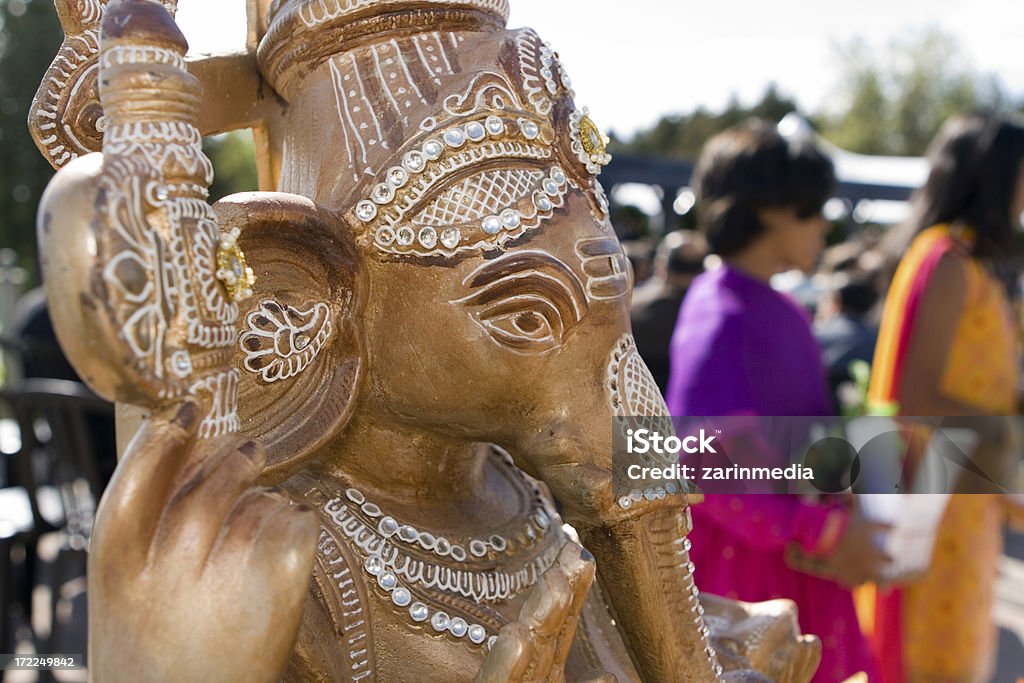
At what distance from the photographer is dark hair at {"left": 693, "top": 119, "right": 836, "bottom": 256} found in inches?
74.1

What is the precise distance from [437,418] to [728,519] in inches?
41.3

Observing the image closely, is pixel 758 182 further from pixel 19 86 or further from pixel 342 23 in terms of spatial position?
pixel 19 86

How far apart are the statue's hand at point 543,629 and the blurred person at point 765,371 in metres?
0.98

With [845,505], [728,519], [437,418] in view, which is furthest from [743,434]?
[437,418]

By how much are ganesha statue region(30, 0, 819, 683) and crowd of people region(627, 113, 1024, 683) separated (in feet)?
2.78

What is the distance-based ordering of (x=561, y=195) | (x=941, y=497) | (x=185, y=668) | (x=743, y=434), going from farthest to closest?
1. (x=941, y=497)
2. (x=743, y=434)
3. (x=561, y=195)
4. (x=185, y=668)

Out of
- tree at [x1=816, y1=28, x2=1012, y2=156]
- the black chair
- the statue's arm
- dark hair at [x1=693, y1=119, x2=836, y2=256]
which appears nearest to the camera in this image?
the statue's arm

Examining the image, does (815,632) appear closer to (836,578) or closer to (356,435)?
(836,578)

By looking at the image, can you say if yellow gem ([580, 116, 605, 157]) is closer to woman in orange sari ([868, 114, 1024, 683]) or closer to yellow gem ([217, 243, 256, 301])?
yellow gem ([217, 243, 256, 301])

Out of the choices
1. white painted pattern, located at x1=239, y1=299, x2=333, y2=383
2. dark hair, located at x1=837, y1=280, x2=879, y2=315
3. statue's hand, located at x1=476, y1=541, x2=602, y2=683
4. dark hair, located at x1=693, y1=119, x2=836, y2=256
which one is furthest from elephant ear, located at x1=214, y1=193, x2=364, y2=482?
dark hair, located at x1=837, y1=280, x2=879, y2=315

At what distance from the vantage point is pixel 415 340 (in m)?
0.80

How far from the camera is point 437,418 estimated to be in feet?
2.75

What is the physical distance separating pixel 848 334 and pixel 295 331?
11.1ft

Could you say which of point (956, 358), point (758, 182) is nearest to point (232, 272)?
point (758, 182)
